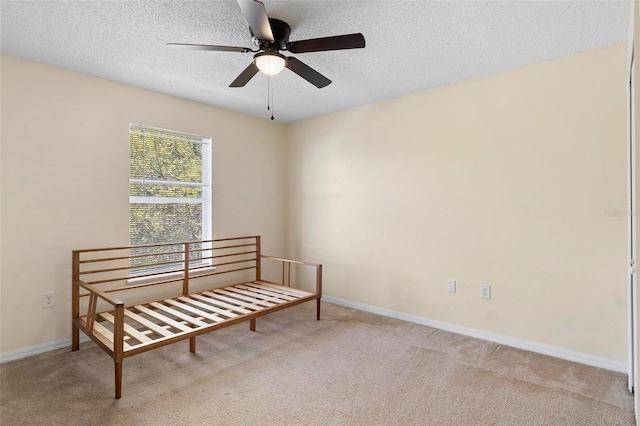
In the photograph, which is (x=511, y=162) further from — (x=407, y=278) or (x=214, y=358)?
(x=214, y=358)

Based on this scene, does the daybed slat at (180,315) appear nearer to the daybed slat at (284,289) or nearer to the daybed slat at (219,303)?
the daybed slat at (219,303)

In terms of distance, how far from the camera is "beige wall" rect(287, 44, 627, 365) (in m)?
2.47

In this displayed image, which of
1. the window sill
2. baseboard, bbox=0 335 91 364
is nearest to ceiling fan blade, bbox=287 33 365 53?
the window sill

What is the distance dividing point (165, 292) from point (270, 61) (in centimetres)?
258

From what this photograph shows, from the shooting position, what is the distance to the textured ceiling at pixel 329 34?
1.98m

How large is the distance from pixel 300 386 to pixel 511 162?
2448 millimetres

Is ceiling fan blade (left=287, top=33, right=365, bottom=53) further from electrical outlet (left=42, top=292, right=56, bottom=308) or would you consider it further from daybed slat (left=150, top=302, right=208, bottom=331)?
electrical outlet (left=42, top=292, right=56, bottom=308)

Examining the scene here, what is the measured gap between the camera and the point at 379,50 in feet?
8.20

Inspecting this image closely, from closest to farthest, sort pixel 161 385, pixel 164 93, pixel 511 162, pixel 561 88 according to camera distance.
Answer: pixel 161 385, pixel 561 88, pixel 511 162, pixel 164 93

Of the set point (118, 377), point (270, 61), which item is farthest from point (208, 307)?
point (270, 61)

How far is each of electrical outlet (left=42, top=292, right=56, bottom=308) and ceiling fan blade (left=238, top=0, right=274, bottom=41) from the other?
8.63 feet

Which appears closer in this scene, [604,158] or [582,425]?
[582,425]

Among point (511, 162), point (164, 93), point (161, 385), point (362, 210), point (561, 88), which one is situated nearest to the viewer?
point (161, 385)

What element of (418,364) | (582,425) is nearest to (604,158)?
(582,425)
